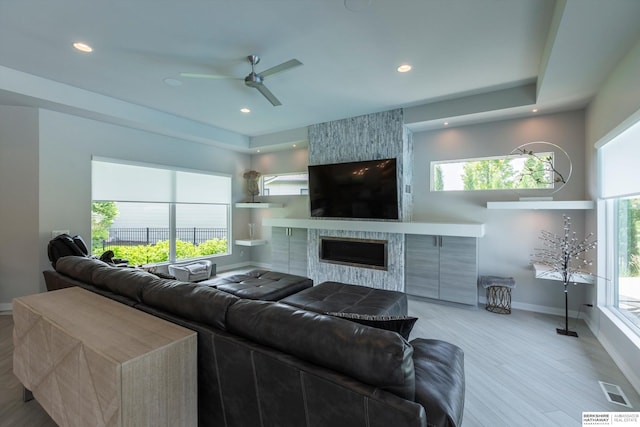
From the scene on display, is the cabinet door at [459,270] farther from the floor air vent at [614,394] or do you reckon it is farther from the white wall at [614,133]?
the floor air vent at [614,394]

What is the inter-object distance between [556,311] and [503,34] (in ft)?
11.5

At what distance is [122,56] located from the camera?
280 cm

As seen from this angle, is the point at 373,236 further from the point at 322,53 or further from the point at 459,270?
the point at 322,53

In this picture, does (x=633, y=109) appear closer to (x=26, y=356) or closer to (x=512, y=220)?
(x=512, y=220)

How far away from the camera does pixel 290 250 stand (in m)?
5.57

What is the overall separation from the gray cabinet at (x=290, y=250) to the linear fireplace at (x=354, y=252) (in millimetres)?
523

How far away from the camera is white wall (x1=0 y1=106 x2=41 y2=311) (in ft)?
11.8

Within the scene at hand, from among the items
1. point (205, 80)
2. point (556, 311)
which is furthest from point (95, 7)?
point (556, 311)

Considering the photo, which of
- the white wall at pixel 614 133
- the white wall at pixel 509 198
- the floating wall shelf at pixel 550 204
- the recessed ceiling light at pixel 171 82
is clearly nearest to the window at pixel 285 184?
the white wall at pixel 509 198

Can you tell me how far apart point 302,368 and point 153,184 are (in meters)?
4.97

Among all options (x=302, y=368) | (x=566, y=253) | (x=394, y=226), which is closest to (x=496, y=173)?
(x=566, y=253)

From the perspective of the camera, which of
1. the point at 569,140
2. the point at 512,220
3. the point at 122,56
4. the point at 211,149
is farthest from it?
the point at 211,149

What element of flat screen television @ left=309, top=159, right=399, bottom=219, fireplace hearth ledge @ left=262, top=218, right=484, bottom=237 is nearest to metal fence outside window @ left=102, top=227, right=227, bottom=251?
fireplace hearth ledge @ left=262, top=218, right=484, bottom=237

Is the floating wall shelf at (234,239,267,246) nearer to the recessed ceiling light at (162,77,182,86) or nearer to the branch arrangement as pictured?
the recessed ceiling light at (162,77,182,86)
